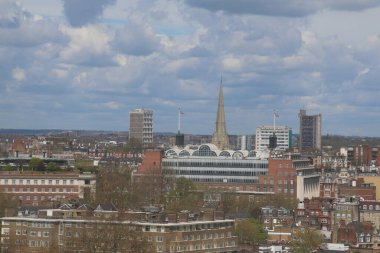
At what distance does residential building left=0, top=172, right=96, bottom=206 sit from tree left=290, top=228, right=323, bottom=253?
3858cm

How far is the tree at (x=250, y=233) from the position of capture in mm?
133125

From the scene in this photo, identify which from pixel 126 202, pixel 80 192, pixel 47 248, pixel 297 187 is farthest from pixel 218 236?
pixel 297 187

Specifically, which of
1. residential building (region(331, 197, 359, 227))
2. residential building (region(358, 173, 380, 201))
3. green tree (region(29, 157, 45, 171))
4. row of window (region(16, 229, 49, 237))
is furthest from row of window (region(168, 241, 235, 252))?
residential building (region(358, 173, 380, 201))

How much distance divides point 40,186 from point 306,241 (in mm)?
48634

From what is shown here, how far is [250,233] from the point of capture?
5266 inches

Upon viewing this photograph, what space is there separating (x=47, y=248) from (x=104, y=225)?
630 cm

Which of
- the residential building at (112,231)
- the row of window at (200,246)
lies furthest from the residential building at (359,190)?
the residential building at (112,231)

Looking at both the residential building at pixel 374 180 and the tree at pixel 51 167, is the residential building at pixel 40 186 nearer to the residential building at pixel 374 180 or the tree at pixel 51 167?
the tree at pixel 51 167

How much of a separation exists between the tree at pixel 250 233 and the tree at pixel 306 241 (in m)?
3.82

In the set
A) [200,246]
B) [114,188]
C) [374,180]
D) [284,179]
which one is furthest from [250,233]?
[374,180]

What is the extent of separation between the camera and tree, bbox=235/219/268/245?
13312 centimetres

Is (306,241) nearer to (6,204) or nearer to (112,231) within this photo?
(112,231)

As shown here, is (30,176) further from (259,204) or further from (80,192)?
(259,204)

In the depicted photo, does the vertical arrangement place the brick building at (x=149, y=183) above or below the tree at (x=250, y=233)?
above
